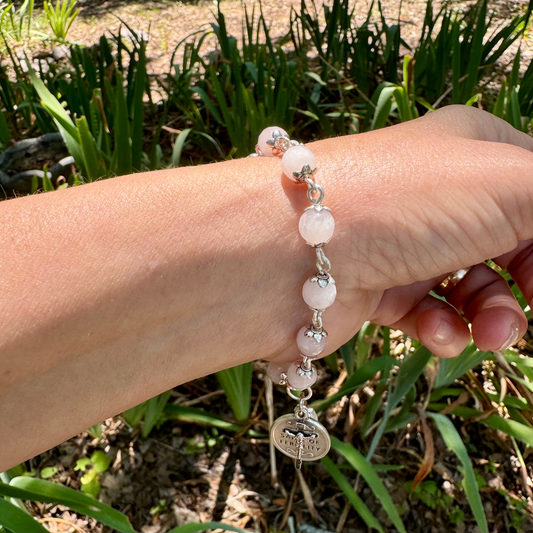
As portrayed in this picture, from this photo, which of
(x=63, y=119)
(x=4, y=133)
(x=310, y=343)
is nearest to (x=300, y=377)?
(x=310, y=343)

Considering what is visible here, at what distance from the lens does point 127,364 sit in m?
0.76

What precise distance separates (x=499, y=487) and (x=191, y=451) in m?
0.71

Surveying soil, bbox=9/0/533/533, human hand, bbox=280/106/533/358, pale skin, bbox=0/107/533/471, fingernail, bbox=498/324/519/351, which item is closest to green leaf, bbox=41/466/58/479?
soil, bbox=9/0/533/533

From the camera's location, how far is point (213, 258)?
760 millimetres

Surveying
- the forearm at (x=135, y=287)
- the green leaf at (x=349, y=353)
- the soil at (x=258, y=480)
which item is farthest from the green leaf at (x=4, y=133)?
the green leaf at (x=349, y=353)

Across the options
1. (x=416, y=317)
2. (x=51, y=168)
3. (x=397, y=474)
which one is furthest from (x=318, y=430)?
(x=51, y=168)

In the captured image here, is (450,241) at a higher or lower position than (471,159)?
lower

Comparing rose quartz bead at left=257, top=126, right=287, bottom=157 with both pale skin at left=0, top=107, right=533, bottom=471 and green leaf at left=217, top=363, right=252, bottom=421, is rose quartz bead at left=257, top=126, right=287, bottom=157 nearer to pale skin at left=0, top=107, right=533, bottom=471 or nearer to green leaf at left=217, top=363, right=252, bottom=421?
pale skin at left=0, top=107, right=533, bottom=471

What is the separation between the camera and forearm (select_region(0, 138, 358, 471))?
68 centimetres

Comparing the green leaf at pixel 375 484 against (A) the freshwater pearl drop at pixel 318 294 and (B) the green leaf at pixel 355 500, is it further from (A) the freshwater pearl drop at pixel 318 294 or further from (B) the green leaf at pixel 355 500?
(A) the freshwater pearl drop at pixel 318 294

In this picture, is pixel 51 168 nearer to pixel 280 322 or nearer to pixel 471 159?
pixel 280 322

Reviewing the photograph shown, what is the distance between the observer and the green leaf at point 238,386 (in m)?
1.14

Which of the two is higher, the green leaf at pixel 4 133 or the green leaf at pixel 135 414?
the green leaf at pixel 4 133

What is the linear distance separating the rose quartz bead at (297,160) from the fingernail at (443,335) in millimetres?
402
